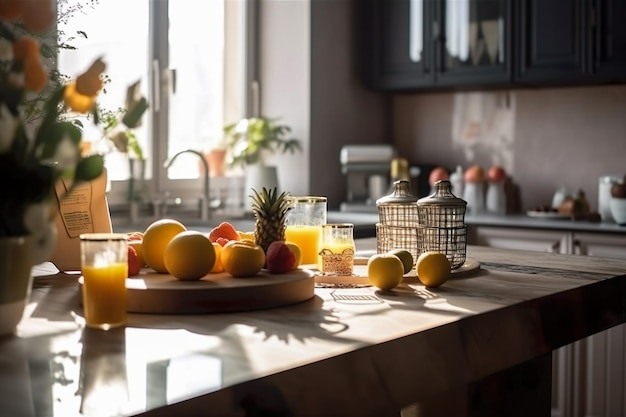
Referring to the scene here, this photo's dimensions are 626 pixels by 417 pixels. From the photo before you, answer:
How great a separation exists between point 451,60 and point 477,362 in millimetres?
3078

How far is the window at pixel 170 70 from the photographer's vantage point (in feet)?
13.1

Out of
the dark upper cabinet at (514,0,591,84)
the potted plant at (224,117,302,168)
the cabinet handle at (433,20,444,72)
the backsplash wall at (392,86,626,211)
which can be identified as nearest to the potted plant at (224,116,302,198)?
the potted plant at (224,117,302,168)

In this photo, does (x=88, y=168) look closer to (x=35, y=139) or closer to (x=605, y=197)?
(x=35, y=139)

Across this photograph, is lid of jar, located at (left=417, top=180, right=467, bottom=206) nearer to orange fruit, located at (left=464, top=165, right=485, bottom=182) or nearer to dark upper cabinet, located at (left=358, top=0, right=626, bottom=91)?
dark upper cabinet, located at (left=358, top=0, right=626, bottom=91)

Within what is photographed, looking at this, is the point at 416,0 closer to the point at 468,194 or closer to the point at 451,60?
the point at 451,60

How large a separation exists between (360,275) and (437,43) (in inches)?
107

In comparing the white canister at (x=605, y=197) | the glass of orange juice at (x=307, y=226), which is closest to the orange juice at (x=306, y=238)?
the glass of orange juice at (x=307, y=226)

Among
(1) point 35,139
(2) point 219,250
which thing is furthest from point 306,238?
(1) point 35,139

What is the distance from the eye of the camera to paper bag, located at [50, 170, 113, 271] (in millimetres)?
1930

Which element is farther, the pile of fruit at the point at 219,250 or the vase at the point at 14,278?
the pile of fruit at the point at 219,250

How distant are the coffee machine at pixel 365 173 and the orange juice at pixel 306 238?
239 cm

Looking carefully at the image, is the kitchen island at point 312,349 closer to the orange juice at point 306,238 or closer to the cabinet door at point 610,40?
the orange juice at point 306,238

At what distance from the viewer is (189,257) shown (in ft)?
5.09

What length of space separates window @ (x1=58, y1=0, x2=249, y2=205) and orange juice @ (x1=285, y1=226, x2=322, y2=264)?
1.95 metres
